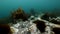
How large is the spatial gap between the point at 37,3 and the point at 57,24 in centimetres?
79

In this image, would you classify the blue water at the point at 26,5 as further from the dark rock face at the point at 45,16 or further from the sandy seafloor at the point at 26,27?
the sandy seafloor at the point at 26,27

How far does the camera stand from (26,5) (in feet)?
10.3

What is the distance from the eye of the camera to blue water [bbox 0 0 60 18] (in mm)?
3042

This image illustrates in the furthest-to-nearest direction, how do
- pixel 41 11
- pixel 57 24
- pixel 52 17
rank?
pixel 41 11 → pixel 52 17 → pixel 57 24

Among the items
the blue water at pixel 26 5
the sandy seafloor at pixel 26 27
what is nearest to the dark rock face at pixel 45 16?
the sandy seafloor at pixel 26 27

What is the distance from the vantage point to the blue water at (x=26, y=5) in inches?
120

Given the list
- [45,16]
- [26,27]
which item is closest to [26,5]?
[45,16]

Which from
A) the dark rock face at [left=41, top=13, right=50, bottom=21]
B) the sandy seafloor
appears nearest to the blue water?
the dark rock face at [left=41, top=13, right=50, bottom=21]

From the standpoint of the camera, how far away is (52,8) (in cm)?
321

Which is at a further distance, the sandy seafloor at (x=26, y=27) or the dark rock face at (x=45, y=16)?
the dark rock face at (x=45, y=16)

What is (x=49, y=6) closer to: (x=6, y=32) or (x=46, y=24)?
(x=46, y=24)

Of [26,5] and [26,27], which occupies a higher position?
[26,5]

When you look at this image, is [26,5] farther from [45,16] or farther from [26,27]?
[26,27]

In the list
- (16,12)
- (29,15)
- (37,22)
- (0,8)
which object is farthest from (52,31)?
(0,8)
